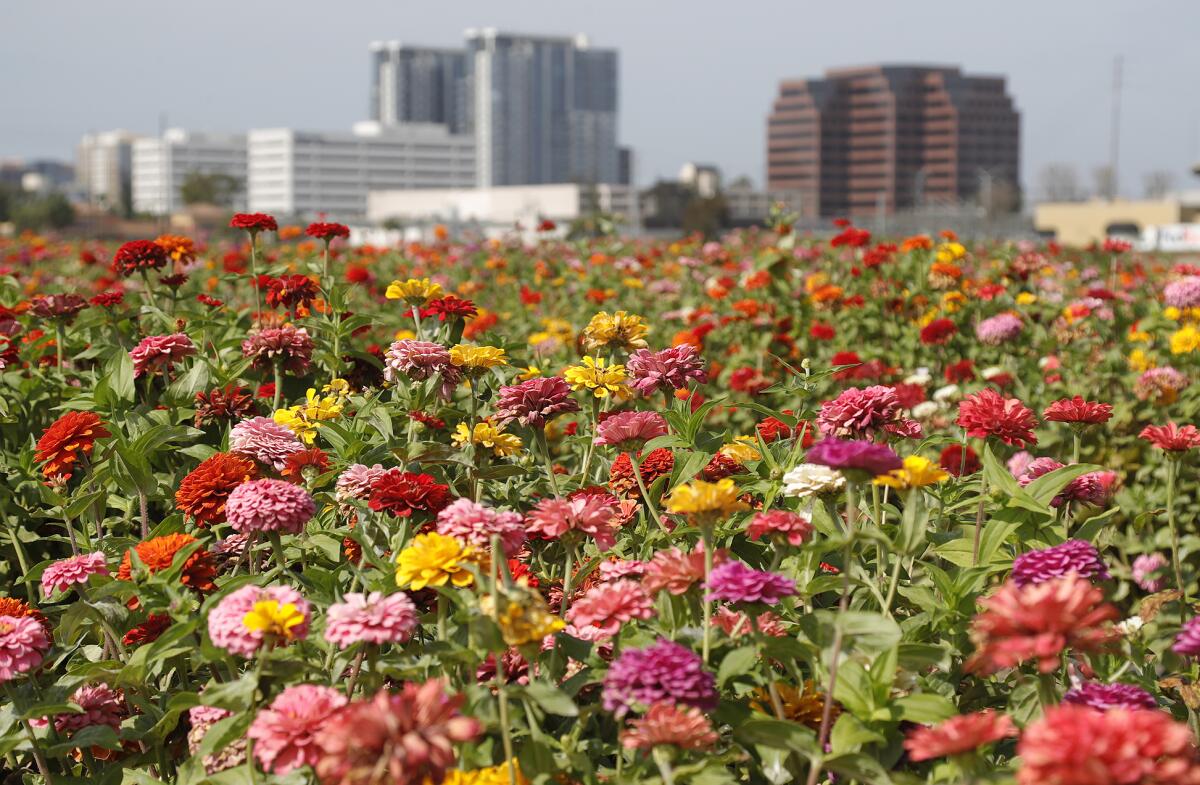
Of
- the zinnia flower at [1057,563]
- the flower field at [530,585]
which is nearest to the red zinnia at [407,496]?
the flower field at [530,585]

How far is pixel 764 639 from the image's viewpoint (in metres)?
1.61

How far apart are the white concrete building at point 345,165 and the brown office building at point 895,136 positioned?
4437cm

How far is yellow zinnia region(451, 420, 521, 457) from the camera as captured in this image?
232 centimetres

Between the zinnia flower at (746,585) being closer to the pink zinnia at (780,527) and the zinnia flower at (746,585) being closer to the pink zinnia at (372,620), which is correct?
the pink zinnia at (780,527)

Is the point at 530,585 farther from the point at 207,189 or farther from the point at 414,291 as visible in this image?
the point at 207,189

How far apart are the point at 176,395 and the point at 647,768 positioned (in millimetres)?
1757

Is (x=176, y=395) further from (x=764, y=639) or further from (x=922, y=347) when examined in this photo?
(x=922, y=347)

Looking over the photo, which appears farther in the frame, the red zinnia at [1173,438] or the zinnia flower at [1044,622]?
the red zinnia at [1173,438]

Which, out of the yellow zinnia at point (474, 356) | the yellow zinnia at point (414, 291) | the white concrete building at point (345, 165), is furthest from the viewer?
the white concrete building at point (345, 165)

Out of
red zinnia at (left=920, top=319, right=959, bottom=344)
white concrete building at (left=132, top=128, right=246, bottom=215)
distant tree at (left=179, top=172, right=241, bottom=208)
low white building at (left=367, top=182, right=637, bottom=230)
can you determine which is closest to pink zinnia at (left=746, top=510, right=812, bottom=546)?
red zinnia at (left=920, top=319, right=959, bottom=344)

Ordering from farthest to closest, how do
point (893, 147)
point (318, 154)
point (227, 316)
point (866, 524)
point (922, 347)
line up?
1. point (318, 154)
2. point (893, 147)
3. point (922, 347)
4. point (227, 316)
5. point (866, 524)

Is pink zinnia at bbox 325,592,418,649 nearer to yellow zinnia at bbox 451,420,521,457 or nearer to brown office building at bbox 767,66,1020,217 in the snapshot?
yellow zinnia at bbox 451,420,521,457

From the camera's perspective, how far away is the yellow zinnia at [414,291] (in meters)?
2.85

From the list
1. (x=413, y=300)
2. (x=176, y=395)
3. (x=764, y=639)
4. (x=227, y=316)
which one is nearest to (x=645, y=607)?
(x=764, y=639)
